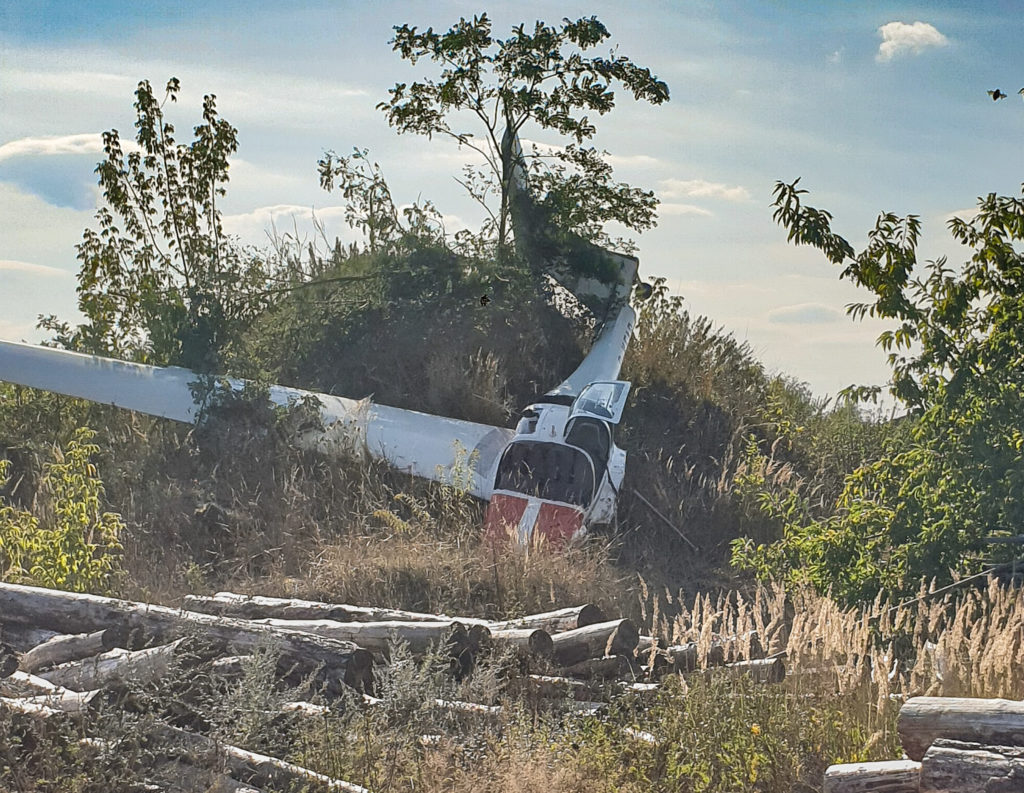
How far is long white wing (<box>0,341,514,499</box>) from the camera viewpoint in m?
9.55

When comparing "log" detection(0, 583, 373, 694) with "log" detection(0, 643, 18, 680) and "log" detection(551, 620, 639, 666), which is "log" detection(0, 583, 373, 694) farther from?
"log" detection(551, 620, 639, 666)

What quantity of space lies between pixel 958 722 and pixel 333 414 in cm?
698

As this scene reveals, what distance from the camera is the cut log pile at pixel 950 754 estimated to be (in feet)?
13.1

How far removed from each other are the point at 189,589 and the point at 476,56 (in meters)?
7.38

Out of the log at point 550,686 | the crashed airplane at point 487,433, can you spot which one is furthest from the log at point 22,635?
the crashed airplane at point 487,433

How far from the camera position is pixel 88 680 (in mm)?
5133

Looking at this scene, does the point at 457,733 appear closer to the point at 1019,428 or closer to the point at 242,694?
the point at 242,694

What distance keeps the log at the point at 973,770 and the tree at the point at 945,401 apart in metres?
2.53

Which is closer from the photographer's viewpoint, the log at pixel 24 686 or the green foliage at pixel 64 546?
the log at pixel 24 686

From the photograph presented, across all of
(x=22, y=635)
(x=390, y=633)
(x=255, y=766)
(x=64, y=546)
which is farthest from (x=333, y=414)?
(x=255, y=766)

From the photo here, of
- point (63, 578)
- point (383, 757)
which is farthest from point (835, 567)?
point (63, 578)

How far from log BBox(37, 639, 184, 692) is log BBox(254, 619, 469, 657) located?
0.64 meters

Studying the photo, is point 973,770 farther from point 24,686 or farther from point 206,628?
point 24,686

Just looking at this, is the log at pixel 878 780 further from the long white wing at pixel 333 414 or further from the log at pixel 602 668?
the long white wing at pixel 333 414
